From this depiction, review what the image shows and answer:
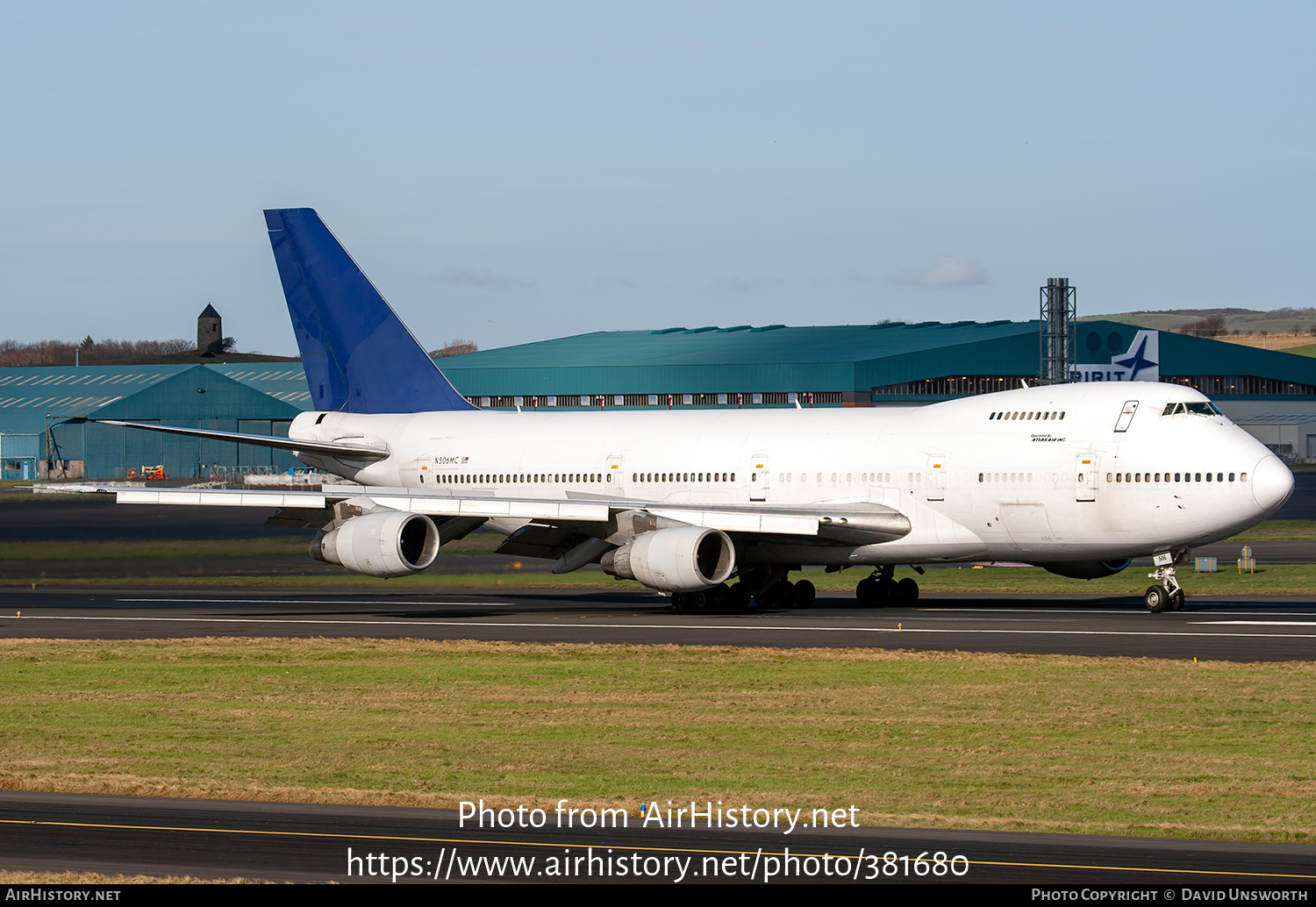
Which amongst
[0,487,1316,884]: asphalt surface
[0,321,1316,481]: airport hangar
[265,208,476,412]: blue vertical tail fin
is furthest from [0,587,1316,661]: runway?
[0,321,1316,481]: airport hangar

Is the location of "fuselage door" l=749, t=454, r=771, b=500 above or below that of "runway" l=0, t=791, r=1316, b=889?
above

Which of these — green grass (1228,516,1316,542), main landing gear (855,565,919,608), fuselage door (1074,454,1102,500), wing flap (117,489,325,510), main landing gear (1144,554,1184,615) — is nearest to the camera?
main landing gear (1144,554,1184,615)

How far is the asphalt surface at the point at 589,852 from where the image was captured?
11391 mm

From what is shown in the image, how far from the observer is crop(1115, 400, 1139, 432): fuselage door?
33.2 meters

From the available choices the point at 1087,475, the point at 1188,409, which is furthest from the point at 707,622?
the point at 1188,409

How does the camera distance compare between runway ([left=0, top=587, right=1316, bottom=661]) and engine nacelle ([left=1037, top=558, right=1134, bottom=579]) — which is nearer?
runway ([left=0, top=587, right=1316, bottom=661])

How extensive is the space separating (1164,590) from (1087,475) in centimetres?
286

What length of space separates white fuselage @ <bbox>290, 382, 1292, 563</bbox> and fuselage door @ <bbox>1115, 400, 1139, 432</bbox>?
0.14 ft

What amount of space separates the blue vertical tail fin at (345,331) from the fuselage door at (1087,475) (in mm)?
18469

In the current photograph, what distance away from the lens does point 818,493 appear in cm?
3681

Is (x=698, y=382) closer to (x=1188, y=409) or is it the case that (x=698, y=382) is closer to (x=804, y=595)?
(x=804, y=595)

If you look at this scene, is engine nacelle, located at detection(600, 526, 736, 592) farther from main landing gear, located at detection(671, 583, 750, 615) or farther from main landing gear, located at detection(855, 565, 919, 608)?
main landing gear, located at detection(855, 565, 919, 608)
